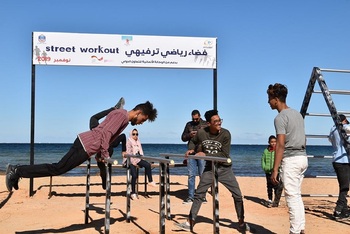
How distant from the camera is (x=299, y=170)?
603cm

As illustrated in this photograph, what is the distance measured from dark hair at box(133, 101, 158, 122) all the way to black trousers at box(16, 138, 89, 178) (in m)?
0.90

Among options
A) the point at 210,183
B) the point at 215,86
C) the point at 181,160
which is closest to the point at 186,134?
Answer: the point at 215,86

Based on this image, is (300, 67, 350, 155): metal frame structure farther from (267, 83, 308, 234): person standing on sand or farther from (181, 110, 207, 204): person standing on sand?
(181, 110, 207, 204): person standing on sand

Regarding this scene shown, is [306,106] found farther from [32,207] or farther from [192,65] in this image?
[32,207]

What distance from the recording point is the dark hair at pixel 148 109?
6496mm

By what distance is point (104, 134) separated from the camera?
6324 mm

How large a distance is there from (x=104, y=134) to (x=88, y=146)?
250mm

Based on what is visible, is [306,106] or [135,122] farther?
[306,106]

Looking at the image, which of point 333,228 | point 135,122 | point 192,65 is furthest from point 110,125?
point 192,65

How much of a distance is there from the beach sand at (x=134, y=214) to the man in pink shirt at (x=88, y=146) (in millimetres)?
1338

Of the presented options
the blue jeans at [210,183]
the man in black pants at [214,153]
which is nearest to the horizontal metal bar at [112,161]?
the man in black pants at [214,153]

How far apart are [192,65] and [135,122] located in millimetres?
5708

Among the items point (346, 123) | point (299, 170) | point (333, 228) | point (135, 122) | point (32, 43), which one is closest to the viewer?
point (299, 170)

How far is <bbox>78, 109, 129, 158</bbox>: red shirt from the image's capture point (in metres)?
6.31
